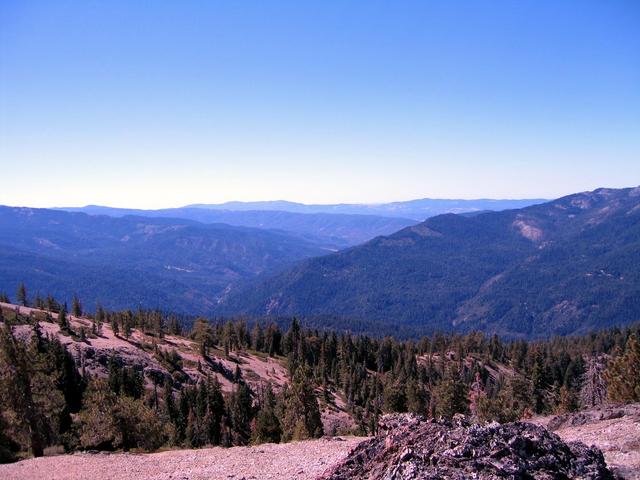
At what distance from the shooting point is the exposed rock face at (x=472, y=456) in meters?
16.6

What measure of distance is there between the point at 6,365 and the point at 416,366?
426ft

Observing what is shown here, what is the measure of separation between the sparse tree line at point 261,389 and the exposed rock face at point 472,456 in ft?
105

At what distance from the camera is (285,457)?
114 feet

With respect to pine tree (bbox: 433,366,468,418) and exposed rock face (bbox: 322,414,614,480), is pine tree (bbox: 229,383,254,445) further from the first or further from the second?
exposed rock face (bbox: 322,414,614,480)

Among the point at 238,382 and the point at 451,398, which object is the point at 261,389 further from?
the point at 451,398

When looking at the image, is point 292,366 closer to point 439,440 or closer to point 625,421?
point 625,421

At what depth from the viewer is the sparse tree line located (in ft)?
142

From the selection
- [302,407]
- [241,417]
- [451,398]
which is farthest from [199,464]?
[241,417]

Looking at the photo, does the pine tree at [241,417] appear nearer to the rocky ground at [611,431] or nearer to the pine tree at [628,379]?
the rocky ground at [611,431]

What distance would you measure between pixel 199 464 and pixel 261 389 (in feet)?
265

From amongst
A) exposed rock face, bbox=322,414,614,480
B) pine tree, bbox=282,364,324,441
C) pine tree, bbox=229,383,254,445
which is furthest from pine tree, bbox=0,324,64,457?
pine tree, bbox=229,383,254,445

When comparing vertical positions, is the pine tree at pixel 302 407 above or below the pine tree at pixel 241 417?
above

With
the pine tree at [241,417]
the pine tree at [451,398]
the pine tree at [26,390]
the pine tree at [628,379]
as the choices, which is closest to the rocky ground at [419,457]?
the pine tree at [26,390]

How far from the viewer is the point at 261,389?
11188 centimetres
